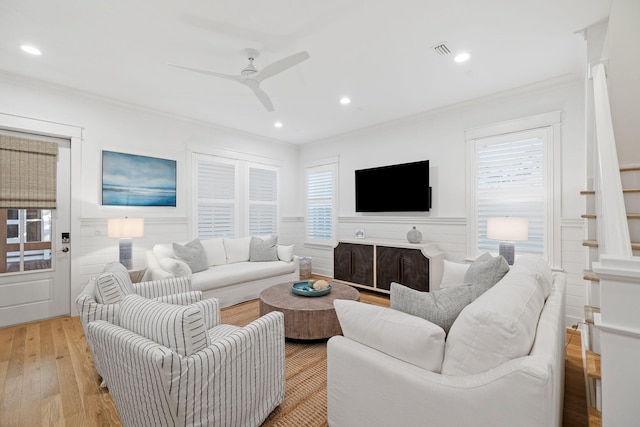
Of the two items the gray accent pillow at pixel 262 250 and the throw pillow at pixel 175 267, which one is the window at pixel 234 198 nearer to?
the gray accent pillow at pixel 262 250

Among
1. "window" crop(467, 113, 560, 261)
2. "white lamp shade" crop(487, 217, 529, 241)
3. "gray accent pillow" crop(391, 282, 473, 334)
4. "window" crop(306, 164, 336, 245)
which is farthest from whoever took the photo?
"window" crop(306, 164, 336, 245)

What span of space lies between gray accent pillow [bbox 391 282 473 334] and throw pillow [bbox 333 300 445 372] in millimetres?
90

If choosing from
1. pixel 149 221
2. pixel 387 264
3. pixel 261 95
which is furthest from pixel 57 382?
pixel 387 264

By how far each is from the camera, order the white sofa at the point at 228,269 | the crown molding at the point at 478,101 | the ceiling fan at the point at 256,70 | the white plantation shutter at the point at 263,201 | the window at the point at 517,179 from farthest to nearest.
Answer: the white plantation shutter at the point at 263,201 → the white sofa at the point at 228,269 → the window at the point at 517,179 → the crown molding at the point at 478,101 → the ceiling fan at the point at 256,70

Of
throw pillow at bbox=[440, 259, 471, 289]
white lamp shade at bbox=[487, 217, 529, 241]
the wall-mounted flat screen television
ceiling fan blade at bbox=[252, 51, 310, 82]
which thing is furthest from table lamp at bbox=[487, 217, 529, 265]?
ceiling fan blade at bbox=[252, 51, 310, 82]

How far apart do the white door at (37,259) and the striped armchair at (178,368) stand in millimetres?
2833

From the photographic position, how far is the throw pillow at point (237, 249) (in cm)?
466

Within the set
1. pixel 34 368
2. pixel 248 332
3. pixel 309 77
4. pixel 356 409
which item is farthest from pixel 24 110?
pixel 356 409

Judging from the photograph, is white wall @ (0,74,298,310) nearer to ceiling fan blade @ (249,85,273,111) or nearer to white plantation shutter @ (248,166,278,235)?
white plantation shutter @ (248,166,278,235)

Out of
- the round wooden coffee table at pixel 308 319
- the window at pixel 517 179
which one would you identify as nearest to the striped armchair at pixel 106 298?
the round wooden coffee table at pixel 308 319

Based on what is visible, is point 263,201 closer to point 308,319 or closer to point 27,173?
point 27,173

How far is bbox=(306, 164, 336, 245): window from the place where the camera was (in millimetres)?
5758

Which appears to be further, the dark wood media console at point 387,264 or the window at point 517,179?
the dark wood media console at point 387,264

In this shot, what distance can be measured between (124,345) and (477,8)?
3.17 metres
